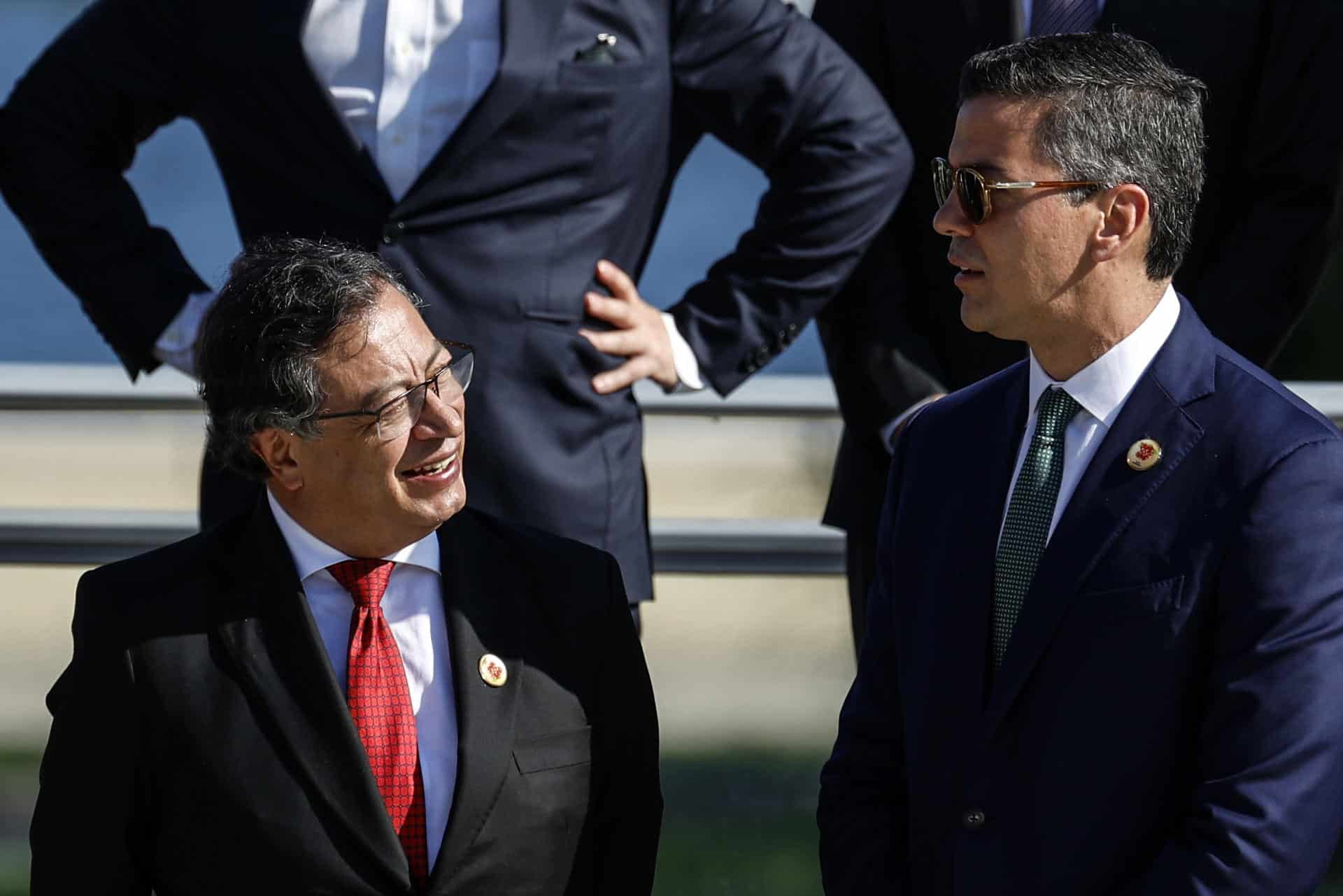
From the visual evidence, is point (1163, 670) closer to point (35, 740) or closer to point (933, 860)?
point (933, 860)

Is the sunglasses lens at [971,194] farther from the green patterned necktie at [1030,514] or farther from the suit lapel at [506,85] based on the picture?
the suit lapel at [506,85]

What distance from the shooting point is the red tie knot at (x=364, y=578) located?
2.46 metres

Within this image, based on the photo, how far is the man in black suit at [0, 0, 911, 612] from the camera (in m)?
3.27

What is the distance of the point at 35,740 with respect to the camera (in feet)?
16.7

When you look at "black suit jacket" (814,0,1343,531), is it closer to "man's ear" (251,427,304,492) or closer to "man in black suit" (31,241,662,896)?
"man in black suit" (31,241,662,896)

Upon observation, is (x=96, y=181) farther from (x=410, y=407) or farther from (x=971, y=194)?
(x=971, y=194)

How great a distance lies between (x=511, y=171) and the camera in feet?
10.8

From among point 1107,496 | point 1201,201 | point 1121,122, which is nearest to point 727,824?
point 1201,201

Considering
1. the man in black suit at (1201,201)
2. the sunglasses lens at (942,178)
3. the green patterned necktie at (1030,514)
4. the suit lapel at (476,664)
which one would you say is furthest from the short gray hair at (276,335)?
the man in black suit at (1201,201)

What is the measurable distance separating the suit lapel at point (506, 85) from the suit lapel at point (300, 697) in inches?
38.5

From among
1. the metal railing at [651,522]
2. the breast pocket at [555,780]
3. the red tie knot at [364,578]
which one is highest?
the red tie knot at [364,578]

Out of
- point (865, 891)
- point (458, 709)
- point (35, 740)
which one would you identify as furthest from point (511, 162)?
point (35, 740)

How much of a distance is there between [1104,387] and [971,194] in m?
0.28

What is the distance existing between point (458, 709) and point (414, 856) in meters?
0.18
